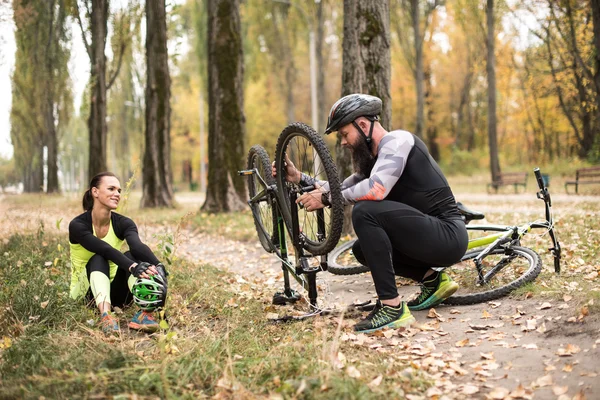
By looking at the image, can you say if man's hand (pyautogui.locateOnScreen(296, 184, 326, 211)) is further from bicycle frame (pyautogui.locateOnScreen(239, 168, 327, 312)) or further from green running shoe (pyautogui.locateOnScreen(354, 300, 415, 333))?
green running shoe (pyautogui.locateOnScreen(354, 300, 415, 333))

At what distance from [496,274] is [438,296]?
111 cm

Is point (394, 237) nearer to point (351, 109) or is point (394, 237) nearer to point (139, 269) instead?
point (351, 109)

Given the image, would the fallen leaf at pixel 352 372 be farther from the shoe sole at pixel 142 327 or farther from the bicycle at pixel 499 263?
the bicycle at pixel 499 263

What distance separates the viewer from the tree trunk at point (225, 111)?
42.4ft

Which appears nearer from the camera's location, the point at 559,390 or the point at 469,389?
the point at 559,390

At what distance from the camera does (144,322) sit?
157 inches

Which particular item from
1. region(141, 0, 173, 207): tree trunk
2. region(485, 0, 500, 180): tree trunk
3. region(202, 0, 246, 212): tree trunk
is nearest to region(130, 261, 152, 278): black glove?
region(202, 0, 246, 212): tree trunk

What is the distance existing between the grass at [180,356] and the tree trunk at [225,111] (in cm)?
808

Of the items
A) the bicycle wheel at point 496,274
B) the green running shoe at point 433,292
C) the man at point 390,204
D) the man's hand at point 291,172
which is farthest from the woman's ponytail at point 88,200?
the bicycle wheel at point 496,274

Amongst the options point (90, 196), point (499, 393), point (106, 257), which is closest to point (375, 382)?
point (499, 393)

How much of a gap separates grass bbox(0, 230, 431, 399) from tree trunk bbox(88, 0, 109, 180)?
13966 mm

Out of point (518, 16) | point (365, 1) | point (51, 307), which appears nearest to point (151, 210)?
point (365, 1)

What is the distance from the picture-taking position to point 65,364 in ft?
9.77

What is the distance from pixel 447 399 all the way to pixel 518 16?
24037mm
